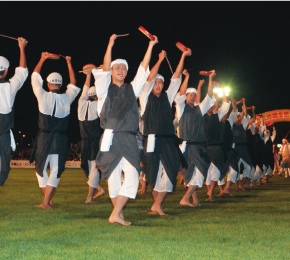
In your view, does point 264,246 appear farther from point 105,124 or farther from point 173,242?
point 105,124

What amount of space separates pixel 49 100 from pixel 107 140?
2459mm

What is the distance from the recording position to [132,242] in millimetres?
5172

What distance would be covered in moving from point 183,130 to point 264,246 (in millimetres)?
4418

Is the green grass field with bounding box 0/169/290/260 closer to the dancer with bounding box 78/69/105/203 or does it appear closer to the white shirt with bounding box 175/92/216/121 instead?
the dancer with bounding box 78/69/105/203

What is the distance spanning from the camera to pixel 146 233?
575cm

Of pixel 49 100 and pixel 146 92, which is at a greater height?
pixel 146 92

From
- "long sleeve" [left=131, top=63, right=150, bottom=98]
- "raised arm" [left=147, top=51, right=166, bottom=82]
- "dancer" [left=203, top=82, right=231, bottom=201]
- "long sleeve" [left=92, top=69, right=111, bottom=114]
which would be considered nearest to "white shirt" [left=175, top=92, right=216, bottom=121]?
"raised arm" [left=147, top=51, right=166, bottom=82]

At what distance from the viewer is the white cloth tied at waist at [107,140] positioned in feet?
21.1

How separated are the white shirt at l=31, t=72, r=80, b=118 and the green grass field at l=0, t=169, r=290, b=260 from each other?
162cm

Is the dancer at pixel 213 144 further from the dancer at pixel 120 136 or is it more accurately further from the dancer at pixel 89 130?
the dancer at pixel 120 136

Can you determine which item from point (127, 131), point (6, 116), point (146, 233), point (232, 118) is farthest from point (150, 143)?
point (232, 118)

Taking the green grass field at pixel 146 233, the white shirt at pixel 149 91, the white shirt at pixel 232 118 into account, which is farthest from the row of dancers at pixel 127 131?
the green grass field at pixel 146 233

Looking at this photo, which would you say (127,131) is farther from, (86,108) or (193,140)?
(86,108)

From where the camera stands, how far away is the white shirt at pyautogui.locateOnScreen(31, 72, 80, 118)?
8.47 meters
